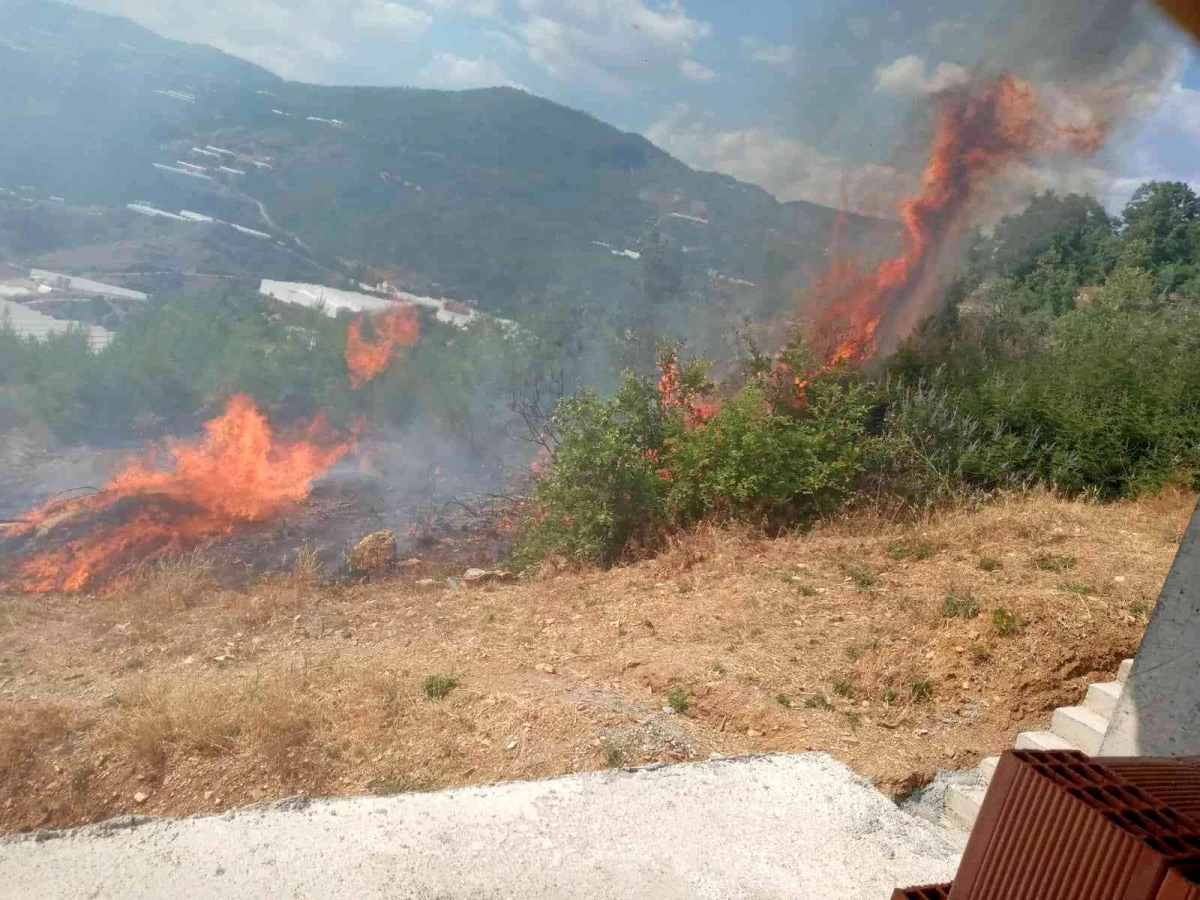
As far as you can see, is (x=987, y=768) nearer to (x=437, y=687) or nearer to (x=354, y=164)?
(x=437, y=687)

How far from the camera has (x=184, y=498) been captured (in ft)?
38.2

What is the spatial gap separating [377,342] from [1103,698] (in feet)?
53.1

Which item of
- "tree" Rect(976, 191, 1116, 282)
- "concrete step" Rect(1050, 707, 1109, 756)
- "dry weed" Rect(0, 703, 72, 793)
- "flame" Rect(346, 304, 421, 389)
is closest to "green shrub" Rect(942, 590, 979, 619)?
"concrete step" Rect(1050, 707, 1109, 756)

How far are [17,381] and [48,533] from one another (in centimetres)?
738

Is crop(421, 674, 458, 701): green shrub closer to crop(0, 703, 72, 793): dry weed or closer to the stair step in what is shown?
crop(0, 703, 72, 793): dry weed

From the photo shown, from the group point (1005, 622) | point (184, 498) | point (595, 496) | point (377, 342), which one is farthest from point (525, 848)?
point (377, 342)

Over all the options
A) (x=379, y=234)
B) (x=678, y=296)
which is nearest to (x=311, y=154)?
(x=379, y=234)

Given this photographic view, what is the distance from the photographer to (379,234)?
28250 mm

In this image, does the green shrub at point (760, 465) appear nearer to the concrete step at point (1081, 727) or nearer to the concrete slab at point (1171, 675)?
the concrete step at point (1081, 727)

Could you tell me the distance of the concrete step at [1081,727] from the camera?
156 inches

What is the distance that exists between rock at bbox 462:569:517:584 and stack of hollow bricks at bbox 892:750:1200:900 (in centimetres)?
679

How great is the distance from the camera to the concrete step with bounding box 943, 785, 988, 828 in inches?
151

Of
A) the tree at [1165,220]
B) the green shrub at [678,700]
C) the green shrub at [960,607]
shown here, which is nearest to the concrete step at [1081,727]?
the green shrub at [960,607]

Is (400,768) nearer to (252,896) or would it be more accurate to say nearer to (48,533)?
(252,896)
